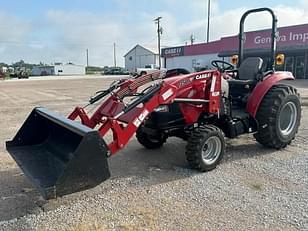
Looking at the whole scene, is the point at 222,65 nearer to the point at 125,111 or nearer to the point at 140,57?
the point at 125,111

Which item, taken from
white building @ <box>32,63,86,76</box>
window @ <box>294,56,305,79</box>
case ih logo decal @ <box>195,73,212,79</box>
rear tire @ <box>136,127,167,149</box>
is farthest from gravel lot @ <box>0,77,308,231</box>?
white building @ <box>32,63,86,76</box>

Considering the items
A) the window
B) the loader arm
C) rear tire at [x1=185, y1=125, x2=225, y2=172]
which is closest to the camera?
the loader arm

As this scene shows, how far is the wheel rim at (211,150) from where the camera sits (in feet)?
14.8

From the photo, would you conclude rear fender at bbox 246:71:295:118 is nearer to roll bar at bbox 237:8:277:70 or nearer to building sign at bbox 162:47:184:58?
roll bar at bbox 237:8:277:70

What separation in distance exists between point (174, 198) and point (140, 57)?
74.9 meters

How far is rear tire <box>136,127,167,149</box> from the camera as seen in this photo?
5.50 metres

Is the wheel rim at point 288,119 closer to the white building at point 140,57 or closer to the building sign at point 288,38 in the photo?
the building sign at point 288,38

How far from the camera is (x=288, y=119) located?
5.83m

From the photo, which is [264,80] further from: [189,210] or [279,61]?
[189,210]

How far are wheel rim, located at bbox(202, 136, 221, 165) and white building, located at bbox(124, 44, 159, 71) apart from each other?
6660 cm

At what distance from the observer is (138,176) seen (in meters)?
4.39

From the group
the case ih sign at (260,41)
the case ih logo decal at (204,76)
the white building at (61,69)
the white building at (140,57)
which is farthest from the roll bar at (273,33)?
the white building at (61,69)

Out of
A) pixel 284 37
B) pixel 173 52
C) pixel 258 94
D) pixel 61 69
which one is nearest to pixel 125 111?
pixel 258 94

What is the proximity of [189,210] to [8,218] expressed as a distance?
6.00 ft
